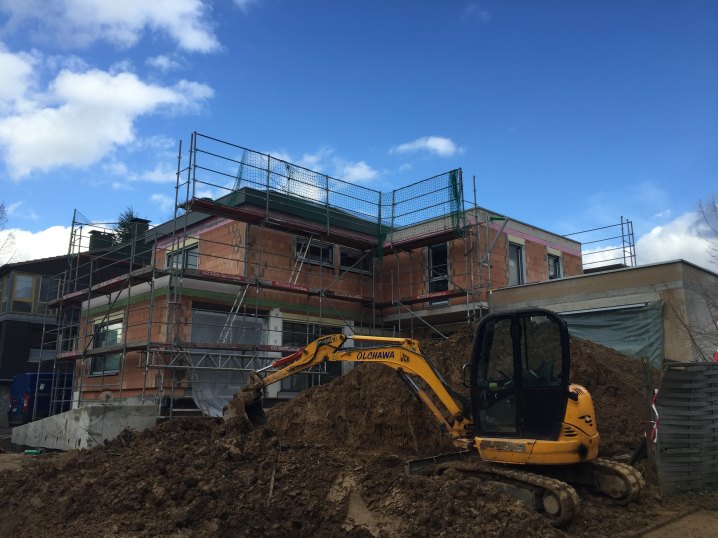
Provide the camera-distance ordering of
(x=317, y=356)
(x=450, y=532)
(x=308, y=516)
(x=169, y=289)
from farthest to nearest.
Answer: (x=169, y=289), (x=317, y=356), (x=308, y=516), (x=450, y=532)

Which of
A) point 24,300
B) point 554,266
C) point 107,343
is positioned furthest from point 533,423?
point 24,300

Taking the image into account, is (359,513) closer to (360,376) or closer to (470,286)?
(360,376)

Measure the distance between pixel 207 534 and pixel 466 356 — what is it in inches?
312

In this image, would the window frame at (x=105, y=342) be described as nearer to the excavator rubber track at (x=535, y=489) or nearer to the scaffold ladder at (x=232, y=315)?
the scaffold ladder at (x=232, y=315)

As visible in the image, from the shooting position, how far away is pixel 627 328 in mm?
14945

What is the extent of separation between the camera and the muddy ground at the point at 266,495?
6840 mm

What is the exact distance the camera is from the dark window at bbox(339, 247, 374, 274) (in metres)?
19.7

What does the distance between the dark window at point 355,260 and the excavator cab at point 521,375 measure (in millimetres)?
11262

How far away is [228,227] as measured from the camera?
17.6 m

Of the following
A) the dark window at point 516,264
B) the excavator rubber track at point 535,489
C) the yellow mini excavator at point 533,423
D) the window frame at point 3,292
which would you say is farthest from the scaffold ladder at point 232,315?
the window frame at point 3,292

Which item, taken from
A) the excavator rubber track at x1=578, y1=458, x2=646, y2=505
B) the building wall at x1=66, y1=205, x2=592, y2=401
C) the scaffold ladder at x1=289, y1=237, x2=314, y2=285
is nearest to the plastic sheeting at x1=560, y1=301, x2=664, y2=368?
the building wall at x1=66, y1=205, x2=592, y2=401

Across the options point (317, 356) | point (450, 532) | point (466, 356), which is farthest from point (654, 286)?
point (450, 532)

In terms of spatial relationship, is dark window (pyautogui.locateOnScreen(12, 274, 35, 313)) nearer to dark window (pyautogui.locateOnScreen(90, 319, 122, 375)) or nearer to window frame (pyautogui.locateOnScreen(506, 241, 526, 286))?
dark window (pyautogui.locateOnScreen(90, 319, 122, 375))

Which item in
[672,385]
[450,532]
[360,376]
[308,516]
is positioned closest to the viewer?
[450,532]
